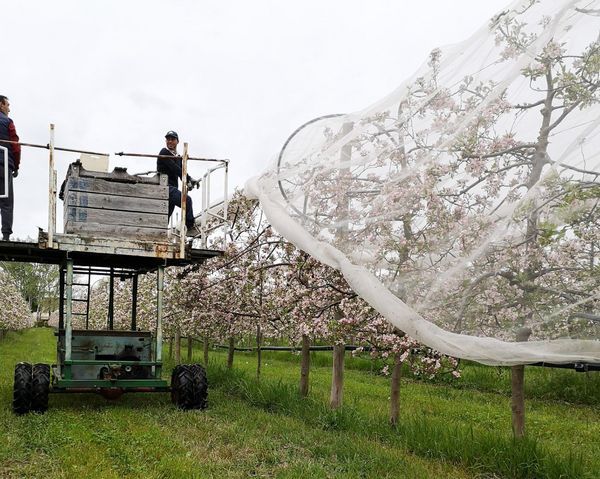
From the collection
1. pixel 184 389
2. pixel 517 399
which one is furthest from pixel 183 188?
pixel 517 399

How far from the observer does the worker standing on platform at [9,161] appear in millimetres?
10414

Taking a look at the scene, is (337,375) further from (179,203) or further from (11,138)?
(11,138)

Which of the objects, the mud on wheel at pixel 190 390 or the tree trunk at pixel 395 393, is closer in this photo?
the tree trunk at pixel 395 393

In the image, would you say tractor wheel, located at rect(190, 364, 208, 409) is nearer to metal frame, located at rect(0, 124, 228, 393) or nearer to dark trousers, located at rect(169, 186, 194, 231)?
metal frame, located at rect(0, 124, 228, 393)

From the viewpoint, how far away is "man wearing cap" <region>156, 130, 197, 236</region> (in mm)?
11562

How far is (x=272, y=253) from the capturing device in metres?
11.9

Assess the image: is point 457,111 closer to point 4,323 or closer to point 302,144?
point 302,144

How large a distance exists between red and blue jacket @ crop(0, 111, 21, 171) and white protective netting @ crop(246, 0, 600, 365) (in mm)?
6463

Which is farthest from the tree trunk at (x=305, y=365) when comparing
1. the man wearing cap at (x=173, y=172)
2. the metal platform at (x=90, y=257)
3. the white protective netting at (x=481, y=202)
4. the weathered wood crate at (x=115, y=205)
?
the white protective netting at (x=481, y=202)

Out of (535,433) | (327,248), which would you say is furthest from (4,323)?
(327,248)

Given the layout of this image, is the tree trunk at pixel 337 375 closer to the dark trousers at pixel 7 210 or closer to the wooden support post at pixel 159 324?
the wooden support post at pixel 159 324

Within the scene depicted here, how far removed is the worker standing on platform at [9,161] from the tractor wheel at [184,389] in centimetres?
359

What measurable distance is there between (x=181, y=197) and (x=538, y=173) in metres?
7.72

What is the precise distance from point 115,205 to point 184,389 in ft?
10.8
